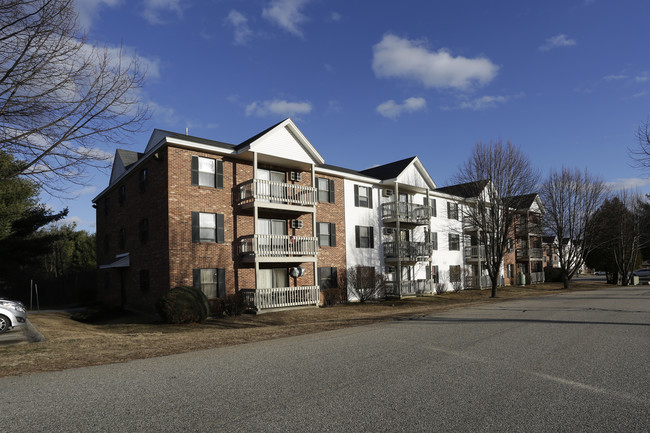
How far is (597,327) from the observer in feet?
39.9

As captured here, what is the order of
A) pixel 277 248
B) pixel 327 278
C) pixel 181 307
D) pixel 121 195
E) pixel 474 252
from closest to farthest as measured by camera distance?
pixel 181 307
pixel 277 248
pixel 121 195
pixel 327 278
pixel 474 252

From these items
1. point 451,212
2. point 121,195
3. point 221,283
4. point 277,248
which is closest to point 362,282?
point 277,248

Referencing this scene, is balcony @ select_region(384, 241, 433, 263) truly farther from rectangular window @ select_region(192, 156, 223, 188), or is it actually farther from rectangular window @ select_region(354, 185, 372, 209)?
rectangular window @ select_region(192, 156, 223, 188)

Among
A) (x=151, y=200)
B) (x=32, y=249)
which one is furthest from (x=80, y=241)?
(x=151, y=200)

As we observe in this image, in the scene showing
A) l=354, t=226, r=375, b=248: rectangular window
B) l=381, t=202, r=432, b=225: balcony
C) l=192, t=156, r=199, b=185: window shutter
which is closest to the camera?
Result: l=192, t=156, r=199, b=185: window shutter

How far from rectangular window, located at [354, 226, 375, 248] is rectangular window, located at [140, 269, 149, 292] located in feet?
41.1

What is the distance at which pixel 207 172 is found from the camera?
20.2 m

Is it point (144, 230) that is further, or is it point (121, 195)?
point (121, 195)

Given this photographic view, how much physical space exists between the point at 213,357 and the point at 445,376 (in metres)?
4.75

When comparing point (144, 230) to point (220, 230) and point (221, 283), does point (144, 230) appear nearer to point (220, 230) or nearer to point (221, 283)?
point (220, 230)

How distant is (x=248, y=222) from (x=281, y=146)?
4.18m

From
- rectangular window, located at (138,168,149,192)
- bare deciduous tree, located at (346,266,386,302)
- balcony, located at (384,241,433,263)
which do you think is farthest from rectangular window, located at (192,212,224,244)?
balcony, located at (384,241,433,263)

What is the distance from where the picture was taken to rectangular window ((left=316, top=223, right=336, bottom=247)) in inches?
988

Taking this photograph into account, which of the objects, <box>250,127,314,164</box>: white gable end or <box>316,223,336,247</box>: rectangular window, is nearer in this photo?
<box>250,127,314,164</box>: white gable end
